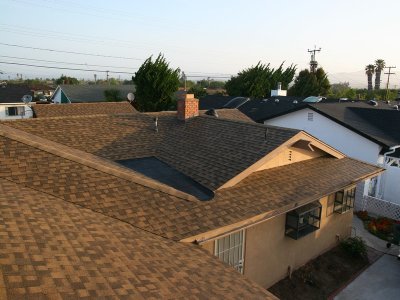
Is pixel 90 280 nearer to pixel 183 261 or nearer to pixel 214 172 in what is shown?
pixel 183 261

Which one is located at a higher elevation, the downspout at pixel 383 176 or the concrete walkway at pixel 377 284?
the downspout at pixel 383 176

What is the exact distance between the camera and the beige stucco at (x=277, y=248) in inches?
379

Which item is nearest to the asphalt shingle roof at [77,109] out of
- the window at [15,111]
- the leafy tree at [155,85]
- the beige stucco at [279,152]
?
the leafy tree at [155,85]

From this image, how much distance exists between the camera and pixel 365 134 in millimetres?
19141

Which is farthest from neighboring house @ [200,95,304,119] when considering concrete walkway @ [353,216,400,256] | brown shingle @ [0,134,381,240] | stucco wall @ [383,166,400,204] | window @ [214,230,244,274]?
window @ [214,230,244,274]

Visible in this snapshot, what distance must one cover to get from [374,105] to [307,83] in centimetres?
3558

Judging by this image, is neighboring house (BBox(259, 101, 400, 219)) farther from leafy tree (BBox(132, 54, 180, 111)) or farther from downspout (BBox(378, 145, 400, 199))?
leafy tree (BBox(132, 54, 180, 111))

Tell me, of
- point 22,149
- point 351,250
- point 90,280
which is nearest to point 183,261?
point 90,280

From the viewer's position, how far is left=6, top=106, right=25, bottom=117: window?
40.7m

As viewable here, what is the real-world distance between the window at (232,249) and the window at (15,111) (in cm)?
4079

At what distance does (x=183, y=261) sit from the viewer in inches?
243

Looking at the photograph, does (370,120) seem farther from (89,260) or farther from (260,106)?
(89,260)

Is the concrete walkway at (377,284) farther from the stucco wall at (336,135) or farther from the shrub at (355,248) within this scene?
the stucco wall at (336,135)

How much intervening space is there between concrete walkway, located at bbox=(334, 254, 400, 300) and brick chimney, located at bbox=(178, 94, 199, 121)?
956 centimetres
